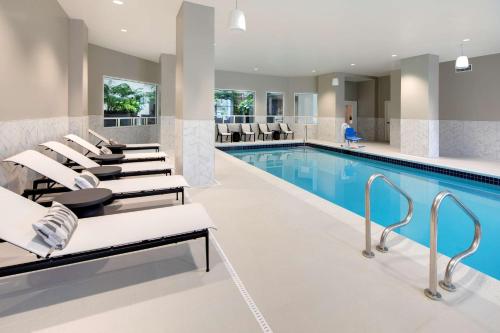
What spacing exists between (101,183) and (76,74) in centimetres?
385

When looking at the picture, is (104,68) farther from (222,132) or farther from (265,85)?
(265,85)

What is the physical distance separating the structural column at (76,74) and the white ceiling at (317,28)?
293mm

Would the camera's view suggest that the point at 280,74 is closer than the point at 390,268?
No

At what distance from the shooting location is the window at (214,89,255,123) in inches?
517

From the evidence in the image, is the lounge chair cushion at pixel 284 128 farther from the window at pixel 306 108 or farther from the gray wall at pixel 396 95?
the gray wall at pixel 396 95

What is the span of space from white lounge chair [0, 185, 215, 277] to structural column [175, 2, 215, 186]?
8.12ft

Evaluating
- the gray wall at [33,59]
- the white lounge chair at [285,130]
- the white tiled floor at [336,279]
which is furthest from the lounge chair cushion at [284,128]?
the white tiled floor at [336,279]

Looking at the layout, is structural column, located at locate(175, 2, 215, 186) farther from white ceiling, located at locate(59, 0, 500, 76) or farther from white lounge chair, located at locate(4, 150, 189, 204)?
white lounge chair, located at locate(4, 150, 189, 204)

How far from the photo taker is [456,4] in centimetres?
493

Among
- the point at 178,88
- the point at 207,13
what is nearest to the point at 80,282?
the point at 178,88

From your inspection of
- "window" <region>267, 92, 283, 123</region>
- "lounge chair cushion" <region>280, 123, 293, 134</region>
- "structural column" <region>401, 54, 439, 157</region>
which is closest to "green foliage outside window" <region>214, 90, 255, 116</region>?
"window" <region>267, 92, 283, 123</region>

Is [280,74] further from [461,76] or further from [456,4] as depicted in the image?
[456,4]

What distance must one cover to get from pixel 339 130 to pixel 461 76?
15.7 ft

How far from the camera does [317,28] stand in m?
6.34
